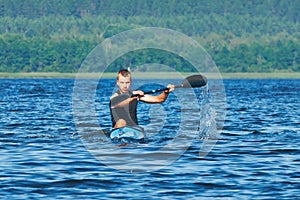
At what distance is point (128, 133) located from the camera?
22.2 metres

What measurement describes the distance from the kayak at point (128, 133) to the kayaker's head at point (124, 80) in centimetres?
125

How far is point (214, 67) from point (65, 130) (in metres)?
144

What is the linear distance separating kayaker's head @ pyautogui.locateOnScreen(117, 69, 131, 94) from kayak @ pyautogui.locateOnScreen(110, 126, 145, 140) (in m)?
1.25

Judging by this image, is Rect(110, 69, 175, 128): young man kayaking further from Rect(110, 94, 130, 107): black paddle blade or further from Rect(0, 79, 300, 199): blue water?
Rect(0, 79, 300, 199): blue water

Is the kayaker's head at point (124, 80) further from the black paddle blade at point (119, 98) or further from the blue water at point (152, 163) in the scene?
the blue water at point (152, 163)

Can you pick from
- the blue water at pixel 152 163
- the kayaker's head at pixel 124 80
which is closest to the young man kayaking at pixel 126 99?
the kayaker's head at pixel 124 80

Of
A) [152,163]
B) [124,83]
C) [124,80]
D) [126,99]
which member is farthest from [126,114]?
[152,163]

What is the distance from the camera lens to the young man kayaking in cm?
2112

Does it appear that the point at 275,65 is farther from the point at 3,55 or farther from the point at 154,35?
the point at 3,55

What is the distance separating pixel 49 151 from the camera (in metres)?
21.3

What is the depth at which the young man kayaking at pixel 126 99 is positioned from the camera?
2112 cm

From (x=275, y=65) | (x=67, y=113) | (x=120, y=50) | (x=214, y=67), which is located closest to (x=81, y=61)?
(x=120, y=50)

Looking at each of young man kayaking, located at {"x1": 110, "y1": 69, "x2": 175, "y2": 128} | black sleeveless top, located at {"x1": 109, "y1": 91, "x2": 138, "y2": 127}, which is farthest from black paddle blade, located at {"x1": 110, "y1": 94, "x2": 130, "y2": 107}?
black sleeveless top, located at {"x1": 109, "y1": 91, "x2": 138, "y2": 127}

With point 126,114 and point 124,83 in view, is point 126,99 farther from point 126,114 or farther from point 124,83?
point 126,114
